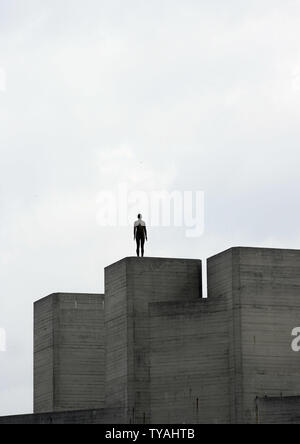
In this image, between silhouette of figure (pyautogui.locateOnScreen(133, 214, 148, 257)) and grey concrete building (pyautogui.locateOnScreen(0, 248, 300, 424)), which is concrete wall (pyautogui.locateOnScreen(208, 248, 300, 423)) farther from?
silhouette of figure (pyautogui.locateOnScreen(133, 214, 148, 257))

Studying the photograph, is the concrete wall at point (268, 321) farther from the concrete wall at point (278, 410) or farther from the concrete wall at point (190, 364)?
the concrete wall at point (190, 364)

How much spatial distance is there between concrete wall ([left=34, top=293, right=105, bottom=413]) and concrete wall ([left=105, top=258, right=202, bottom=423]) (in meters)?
9.90

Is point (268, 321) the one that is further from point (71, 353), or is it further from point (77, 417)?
point (71, 353)

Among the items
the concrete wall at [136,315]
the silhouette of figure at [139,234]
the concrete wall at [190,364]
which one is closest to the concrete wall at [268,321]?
the concrete wall at [190,364]

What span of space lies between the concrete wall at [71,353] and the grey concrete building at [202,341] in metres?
8.36

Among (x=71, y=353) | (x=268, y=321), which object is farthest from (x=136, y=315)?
(x=71, y=353)

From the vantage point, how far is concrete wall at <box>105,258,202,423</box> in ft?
246

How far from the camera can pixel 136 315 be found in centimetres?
7569

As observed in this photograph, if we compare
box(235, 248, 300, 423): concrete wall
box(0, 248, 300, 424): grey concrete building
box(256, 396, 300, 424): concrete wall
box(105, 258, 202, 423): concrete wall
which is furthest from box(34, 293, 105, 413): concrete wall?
box(256, 396, 300, 424): concrete wall

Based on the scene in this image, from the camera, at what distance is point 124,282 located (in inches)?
3002
